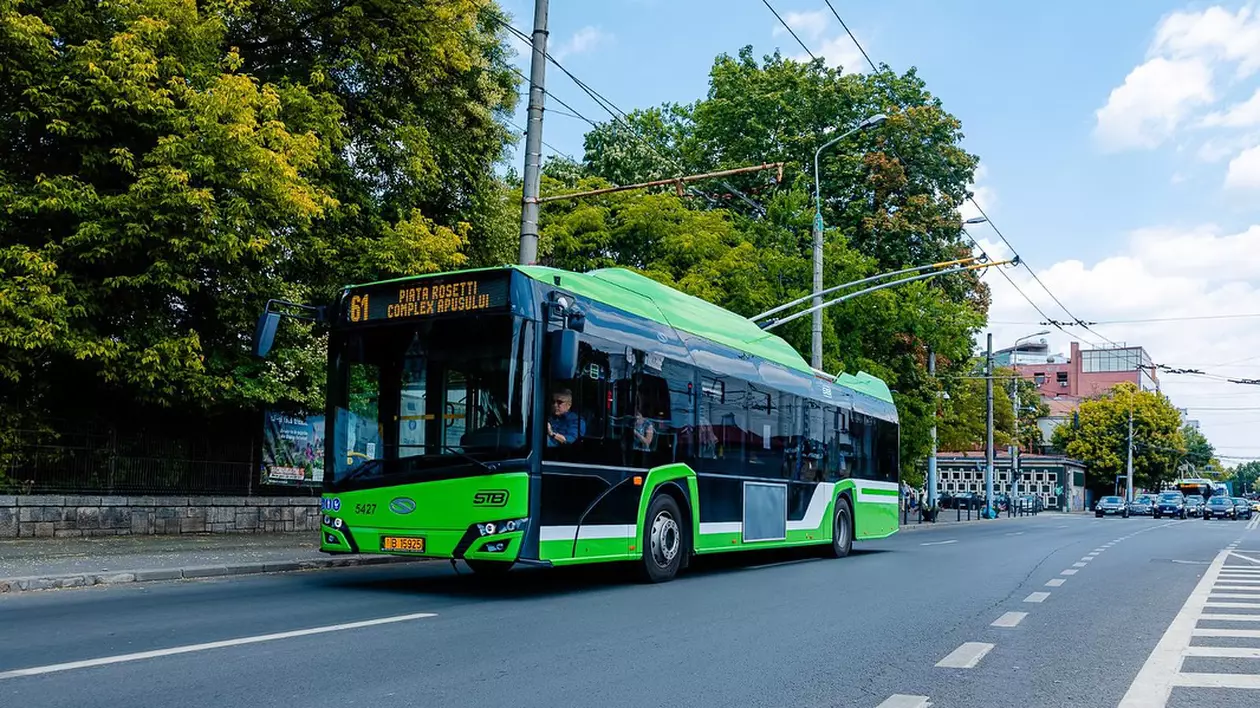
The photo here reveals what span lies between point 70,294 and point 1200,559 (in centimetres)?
1952

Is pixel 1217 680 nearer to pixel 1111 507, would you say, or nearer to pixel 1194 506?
pixel 1111 507

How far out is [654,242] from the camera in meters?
33.2

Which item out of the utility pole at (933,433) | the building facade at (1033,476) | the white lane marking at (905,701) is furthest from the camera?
the building facade at (1033,476)

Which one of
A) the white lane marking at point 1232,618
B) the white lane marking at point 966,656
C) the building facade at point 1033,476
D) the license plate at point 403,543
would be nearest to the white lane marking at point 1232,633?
the white lane marking at point 1232,618

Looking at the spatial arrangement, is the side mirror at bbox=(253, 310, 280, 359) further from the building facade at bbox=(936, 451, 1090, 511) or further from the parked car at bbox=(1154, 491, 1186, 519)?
the building facade at bbox=(936, 451, 1090, 511)

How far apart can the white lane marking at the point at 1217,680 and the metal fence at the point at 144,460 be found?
15831mm

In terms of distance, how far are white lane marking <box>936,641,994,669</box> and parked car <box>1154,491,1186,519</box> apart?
2688 inches

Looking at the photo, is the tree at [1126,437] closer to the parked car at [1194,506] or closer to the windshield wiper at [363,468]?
the parked car at [1194,506]

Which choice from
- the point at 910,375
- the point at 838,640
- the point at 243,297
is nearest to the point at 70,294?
the point at 243,297

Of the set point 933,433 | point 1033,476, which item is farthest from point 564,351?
point 1033,476

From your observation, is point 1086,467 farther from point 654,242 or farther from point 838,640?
A: point 838,640

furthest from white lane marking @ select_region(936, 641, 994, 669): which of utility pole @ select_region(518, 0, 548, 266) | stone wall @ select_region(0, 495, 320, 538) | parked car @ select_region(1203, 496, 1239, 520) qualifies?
parked car @ select_region(1203, 496, 1239, 520)

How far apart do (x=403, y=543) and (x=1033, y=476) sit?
89286 mm

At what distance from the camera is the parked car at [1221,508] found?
6694cm
